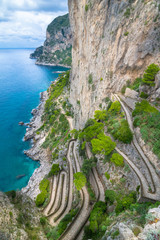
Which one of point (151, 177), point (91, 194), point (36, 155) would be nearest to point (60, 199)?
point (91, 194)

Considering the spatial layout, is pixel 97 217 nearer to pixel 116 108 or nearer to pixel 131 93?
pixel 116 108

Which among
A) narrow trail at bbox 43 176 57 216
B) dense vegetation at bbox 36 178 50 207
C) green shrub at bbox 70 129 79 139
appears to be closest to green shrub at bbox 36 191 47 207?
dense vegetation at bbox 36 178 50 207

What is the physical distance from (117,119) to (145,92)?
23.3 feet

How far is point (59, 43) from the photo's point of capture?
620 ft

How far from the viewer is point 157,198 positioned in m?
12.4

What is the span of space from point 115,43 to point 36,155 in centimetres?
4085

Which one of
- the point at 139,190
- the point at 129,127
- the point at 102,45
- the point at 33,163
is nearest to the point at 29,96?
the point at 33,163

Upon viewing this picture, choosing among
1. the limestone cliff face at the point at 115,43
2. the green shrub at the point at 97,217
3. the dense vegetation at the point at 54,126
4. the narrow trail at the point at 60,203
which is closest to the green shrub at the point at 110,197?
the green shrub at the point at 97,217

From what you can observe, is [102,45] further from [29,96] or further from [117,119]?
[29,96]

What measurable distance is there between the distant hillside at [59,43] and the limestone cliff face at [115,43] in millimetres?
147893

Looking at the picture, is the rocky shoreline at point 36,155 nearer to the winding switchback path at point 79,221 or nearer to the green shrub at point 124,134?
the winding switchback path at point 79,221

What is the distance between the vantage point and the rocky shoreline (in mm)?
34125

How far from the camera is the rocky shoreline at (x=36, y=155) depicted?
112ft

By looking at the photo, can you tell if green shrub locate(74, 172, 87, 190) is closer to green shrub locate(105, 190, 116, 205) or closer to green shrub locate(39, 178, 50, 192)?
green shrub locate(105, 190, 116, 205)
